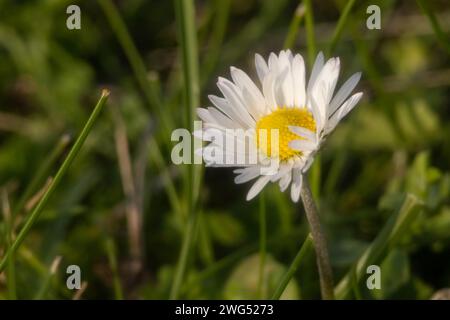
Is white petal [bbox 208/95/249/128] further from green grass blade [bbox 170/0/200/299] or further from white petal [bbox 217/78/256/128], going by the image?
green grass blade [bbox 170/0/200/299]

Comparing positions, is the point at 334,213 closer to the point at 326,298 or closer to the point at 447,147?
the point at 447,147

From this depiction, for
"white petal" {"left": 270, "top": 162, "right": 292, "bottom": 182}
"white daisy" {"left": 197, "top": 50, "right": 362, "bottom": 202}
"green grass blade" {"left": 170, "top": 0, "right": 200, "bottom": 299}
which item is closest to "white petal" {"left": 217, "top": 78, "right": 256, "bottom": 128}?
"white daisy" {"left": 197, "top": 50, "right": 362, "bottom": 202}

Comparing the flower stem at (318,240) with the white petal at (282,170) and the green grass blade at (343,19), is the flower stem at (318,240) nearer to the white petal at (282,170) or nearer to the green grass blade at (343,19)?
the white petal at (282,170)

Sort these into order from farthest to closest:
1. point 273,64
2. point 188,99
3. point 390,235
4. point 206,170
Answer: point 206,170 < point 188,99 < point 390,235 < point 273,64

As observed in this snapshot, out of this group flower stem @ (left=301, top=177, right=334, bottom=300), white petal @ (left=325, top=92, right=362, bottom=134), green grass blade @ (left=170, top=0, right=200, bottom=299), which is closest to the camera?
white petal @ (left=325, top=92, right=362, bottom=134)

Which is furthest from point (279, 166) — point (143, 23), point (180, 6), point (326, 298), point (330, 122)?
point (143, 23)

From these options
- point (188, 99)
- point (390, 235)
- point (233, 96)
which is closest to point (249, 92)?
point (233, 96)

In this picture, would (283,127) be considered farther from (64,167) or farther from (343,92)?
(64,167)
